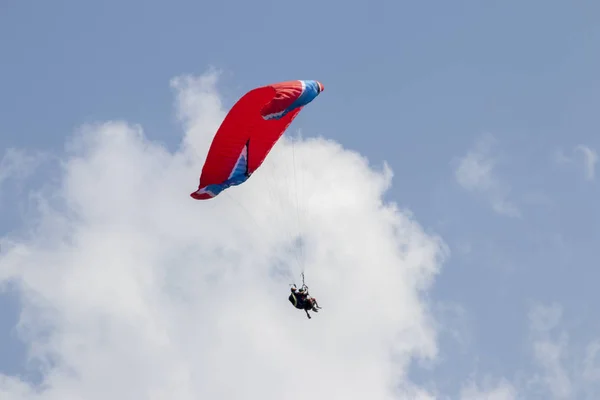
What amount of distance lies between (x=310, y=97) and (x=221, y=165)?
4.32 m

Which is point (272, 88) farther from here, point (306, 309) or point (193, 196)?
point (306, 309)

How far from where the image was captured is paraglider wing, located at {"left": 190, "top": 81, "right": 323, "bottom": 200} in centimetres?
4978

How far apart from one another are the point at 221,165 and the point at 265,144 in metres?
2.18

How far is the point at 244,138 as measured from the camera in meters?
51.1

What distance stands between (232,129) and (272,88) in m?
2.54

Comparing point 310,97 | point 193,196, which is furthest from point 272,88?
point 193,196

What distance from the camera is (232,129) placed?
5081cm

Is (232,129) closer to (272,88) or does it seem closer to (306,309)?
(272,88)

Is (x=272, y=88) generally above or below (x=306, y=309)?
above

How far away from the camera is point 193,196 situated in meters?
51.2

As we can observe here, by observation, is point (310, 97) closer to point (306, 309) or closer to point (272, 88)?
point (272, 88)

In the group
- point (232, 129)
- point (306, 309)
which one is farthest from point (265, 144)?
point (306, 309)

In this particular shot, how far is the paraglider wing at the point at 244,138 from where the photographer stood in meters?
49.8

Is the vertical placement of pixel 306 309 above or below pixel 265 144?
below
